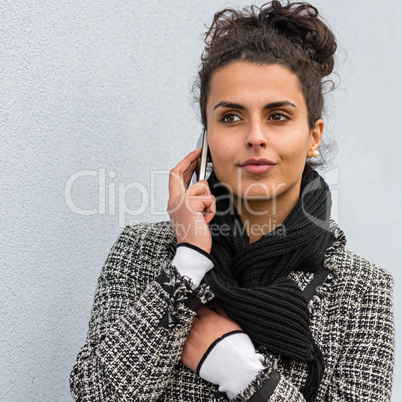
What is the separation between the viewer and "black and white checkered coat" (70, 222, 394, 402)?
131 centimetres

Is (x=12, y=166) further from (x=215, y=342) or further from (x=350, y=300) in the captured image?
(x=350, y=300)

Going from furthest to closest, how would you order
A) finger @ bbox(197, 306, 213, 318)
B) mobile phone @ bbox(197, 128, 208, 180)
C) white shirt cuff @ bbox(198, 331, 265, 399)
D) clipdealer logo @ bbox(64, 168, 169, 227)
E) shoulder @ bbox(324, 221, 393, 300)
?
clipdealer logo @ bbox(64, 168, 169, 227)
mobile phone @ bbox(197, 128, 208, 180)
shoulder @ bbox(324, 221, 393, 300)
finger @ bbox(197, 306, 213, 318)
white shirt cuff @ bbox(198, 331, 265, 399)

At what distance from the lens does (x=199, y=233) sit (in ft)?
4.69

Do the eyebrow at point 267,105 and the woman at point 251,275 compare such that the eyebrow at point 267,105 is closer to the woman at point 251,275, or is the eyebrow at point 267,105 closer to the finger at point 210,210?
the woman at point 251,275

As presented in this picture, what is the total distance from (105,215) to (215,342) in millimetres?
779

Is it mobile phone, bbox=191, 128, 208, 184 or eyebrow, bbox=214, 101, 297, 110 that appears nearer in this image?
eyebrow, bbox=214, 101, 297, 110

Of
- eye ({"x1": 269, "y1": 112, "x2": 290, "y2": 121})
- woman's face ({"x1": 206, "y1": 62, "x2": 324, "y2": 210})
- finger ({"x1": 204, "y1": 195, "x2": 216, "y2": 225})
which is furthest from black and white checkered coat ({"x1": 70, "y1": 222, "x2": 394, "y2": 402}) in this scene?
eye ({"x1": 269, "y1": 112, "x2": 290, "y2": 121})

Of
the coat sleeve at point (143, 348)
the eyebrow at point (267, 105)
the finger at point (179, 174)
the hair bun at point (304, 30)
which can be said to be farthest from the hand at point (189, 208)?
the hair bun at point (304, 30)

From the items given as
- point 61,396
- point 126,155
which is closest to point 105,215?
point 126,155

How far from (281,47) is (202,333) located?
30.9 inches

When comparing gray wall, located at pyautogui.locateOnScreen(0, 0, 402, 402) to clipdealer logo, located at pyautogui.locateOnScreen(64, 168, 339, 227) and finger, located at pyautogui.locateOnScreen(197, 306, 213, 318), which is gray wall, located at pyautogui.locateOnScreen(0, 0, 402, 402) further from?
finger, located at pyautogui.locateOnScreen(197, 306, 213, 318)

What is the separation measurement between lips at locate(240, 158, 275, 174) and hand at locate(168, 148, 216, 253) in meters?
0.15

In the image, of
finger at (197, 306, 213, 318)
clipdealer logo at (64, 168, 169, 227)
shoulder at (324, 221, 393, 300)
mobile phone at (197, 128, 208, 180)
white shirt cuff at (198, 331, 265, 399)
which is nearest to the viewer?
white shirt cuff at (198, 331, 265, 399)

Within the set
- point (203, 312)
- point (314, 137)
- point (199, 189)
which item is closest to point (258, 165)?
point (199, 189)
